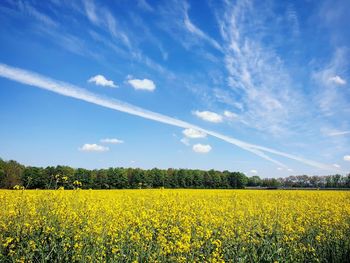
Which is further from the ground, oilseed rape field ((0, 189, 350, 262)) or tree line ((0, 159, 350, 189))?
tree line ((0, 159, 350, 189))

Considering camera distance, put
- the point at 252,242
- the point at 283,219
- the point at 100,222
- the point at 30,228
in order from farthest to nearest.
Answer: the point at 283,219 < the point at 252,242 < the point at 100,222 < the point at 30,228

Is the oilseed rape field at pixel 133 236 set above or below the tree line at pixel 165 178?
below

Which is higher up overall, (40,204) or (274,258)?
(40,204)

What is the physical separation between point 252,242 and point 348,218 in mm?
6784

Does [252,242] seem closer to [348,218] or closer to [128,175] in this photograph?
[348,218]

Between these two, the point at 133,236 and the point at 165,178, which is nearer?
the point at 133,236

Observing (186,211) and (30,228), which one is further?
(186,211)

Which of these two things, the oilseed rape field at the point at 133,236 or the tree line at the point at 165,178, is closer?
the oilseed rape field at the point at 133,236

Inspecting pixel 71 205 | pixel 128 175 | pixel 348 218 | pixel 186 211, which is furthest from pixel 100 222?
pixel 128 175

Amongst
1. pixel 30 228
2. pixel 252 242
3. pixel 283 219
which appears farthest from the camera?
pixel 283 219

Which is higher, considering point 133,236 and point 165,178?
point 165,178

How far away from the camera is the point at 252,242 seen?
29.8 feet

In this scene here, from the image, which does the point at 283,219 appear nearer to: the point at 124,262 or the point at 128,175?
the point at 124,262

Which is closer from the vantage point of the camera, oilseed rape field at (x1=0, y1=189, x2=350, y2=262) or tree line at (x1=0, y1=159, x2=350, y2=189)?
oilseed rape field at (x1=0, y1=189, x2=350, y2=262)
